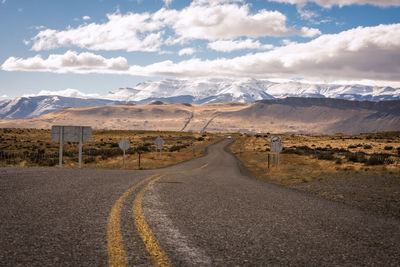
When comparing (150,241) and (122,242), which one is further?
(150,241)

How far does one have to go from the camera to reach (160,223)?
525cm

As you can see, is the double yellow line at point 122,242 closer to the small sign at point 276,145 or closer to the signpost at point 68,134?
the signpost at point 68,134

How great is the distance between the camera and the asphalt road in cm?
372

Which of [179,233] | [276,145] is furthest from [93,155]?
[179,233]

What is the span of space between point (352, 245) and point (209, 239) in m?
2.02

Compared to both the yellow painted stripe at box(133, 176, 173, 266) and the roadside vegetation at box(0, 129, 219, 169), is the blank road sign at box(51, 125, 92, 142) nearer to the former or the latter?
the roadside vegetation at box(0, 129, 219, 169)

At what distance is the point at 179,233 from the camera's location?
186 inches

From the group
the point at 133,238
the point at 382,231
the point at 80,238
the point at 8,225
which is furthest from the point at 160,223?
the point at 382,231

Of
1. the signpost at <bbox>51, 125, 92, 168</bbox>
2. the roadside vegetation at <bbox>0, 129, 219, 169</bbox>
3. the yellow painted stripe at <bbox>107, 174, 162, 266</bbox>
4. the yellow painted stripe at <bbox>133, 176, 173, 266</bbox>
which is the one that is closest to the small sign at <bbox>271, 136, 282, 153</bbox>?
the roadside vegetation at <bbox>0, 129, 219, 169</bbox>

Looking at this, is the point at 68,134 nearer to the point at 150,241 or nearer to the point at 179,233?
the point at 179,233

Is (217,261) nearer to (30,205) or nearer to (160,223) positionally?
(160,223)

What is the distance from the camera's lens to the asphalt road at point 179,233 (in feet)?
12.2

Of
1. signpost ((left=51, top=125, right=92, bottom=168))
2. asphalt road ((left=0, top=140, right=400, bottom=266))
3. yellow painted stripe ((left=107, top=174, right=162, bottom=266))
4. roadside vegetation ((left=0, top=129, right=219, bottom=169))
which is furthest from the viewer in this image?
roadside vegetation ((left=0, top=129, right=219, bottom=169))

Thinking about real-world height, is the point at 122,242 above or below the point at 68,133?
below
